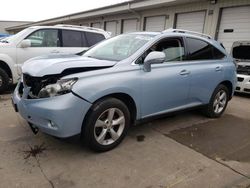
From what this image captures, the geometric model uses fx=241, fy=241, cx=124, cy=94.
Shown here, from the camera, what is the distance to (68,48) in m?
7.00

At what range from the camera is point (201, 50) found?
4465 millimetres

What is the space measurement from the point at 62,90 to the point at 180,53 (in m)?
2.21

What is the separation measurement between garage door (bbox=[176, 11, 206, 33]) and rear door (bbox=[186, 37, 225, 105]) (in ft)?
20.5

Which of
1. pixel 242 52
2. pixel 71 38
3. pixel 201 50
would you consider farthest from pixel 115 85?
pixel 242 52

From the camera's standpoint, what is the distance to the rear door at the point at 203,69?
4.21 metres

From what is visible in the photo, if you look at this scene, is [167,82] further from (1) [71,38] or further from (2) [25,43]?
(1) [71,38]

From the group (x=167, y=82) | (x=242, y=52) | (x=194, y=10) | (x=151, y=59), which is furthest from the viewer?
(x=194, y=10)

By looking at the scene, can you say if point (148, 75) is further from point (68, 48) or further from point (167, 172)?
point (68, 48)

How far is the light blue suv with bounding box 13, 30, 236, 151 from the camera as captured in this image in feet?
9.23

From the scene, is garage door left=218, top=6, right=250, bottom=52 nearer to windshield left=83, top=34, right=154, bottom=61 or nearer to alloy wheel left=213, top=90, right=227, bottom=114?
alloy wheel left=213, top=90, right=227, bottom=114

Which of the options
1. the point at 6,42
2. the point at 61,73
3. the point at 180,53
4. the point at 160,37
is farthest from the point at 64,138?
the point at 6,42

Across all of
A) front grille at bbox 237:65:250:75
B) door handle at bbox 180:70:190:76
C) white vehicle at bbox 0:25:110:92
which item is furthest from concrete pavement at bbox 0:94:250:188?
front grille at bbox 237:65:250:75

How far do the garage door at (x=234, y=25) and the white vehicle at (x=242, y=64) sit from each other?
134 centimetres

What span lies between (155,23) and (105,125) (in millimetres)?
10761
